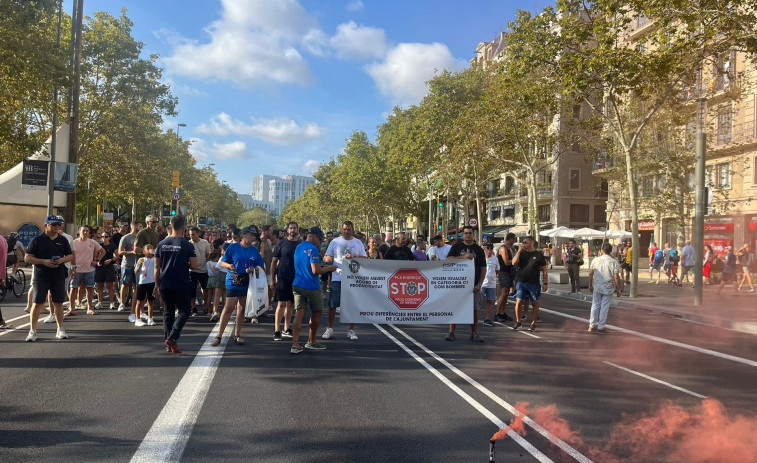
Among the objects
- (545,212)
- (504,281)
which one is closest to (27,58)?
(504,281)

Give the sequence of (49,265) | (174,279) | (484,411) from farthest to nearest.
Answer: (49,265), (174,279), (484,411)

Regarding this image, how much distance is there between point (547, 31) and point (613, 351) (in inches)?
535

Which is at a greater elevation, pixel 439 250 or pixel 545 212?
pixel 545 212

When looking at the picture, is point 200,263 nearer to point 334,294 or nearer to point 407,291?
point 334,294

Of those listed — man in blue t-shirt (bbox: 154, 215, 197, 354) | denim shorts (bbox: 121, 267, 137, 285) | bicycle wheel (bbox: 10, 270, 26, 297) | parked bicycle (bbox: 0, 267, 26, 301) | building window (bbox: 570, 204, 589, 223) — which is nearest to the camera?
man in blue t-shirt (bbox: 154, 215, 197, 354)

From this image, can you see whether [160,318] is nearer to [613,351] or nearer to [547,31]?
[613,351]

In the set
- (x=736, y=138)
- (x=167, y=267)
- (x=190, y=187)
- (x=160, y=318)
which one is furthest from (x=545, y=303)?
(x=190, y=187)

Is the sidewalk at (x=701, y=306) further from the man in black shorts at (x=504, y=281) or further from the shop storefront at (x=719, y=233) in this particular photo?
the shop storefront at (x=719, y=233)

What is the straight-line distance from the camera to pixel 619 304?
711 inches

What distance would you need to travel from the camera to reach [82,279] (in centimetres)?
1148

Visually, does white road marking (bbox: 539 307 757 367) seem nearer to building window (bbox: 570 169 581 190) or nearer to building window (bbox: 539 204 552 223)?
building window (bbox: 570 169 581 190)

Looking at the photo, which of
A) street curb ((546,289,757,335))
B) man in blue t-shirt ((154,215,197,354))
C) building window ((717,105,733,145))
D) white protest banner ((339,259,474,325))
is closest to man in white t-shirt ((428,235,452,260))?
white protest banner ((339,259,474,325))

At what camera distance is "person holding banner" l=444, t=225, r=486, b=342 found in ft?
31.2

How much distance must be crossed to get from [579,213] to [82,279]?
1736 inches
